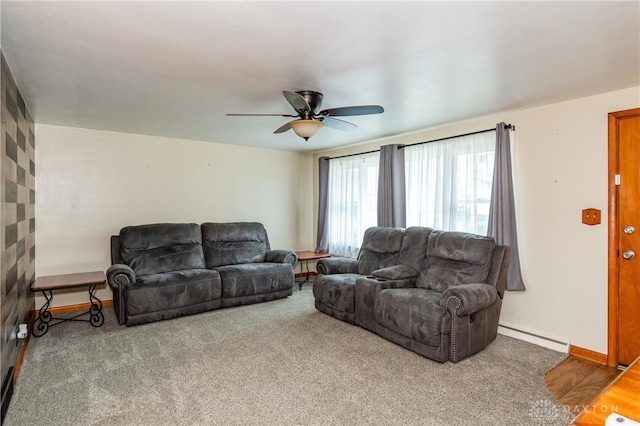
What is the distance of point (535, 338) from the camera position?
11.3ft

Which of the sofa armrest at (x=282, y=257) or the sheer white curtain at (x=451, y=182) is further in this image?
the sofa armrest at (x=282, y=257)

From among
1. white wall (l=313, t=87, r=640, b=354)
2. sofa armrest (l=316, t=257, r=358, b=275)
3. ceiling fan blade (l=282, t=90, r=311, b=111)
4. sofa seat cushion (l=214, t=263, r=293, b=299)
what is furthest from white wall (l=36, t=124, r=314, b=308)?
white wall (l=313, t=87, r=640, b=354)

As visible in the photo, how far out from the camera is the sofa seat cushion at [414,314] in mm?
2928

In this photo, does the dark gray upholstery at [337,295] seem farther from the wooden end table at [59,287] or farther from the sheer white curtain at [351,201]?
the wooden end table at [59,287]

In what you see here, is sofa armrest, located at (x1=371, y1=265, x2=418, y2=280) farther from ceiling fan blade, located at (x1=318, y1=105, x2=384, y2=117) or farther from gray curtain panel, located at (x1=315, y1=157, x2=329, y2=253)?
gray curtain panel, located at (x1=315, y1=157, x2=329, y2=253)

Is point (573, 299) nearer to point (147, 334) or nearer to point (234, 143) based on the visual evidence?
point (147, 334)

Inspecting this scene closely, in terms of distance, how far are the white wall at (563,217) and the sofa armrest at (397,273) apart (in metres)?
1.04

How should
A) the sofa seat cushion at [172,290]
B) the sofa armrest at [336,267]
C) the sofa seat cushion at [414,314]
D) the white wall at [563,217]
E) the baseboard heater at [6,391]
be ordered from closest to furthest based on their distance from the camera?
the baseboard heater at [6,391] < the sofa seat cushion at [414,314] < the white wall at [563,217] < the sofa seat cushion at [172,290] < the sofa armrest at [336,267]

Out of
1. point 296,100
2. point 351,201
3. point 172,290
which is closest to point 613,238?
point 296,100

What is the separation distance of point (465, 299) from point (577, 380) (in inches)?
38.8

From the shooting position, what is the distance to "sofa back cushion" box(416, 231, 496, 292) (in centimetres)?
337

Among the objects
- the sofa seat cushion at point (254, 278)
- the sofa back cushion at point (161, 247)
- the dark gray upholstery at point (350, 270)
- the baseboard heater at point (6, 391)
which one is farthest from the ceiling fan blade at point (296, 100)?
the sofa back cushion at point (161, 247)

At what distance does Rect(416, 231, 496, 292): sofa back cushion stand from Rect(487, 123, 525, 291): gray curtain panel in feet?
1.07

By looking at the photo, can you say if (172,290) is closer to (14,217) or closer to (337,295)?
(14,217)
